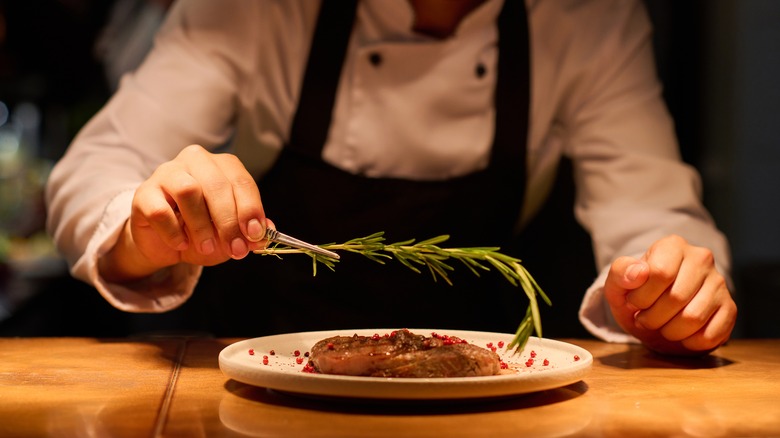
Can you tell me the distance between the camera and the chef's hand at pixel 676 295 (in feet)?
4.68

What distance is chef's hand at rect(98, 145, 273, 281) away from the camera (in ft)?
4.11

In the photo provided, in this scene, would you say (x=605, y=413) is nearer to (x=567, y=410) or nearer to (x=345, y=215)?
(x=567, y=410)

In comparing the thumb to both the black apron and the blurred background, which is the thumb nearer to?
the black apron

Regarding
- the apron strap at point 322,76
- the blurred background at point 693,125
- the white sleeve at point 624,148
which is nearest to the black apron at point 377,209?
the apron strap at point 322,76

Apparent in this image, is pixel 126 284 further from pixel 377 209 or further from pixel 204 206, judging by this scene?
pixel 377 209

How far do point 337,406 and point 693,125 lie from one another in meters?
2.91

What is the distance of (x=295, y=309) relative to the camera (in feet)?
7.85

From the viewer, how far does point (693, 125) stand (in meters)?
3.61

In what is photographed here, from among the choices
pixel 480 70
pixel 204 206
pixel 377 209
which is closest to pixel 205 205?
pixel 204 206

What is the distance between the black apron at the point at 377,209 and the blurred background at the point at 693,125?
1.76 ft

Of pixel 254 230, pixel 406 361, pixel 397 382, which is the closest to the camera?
pixel 397 382

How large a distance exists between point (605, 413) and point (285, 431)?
1.25ft

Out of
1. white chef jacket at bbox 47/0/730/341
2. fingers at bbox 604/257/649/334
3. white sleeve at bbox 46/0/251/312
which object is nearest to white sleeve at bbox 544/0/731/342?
white chef jacket at bbox 47/0/730/341

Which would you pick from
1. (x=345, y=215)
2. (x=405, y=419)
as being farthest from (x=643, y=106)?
(x=405, y=419)
